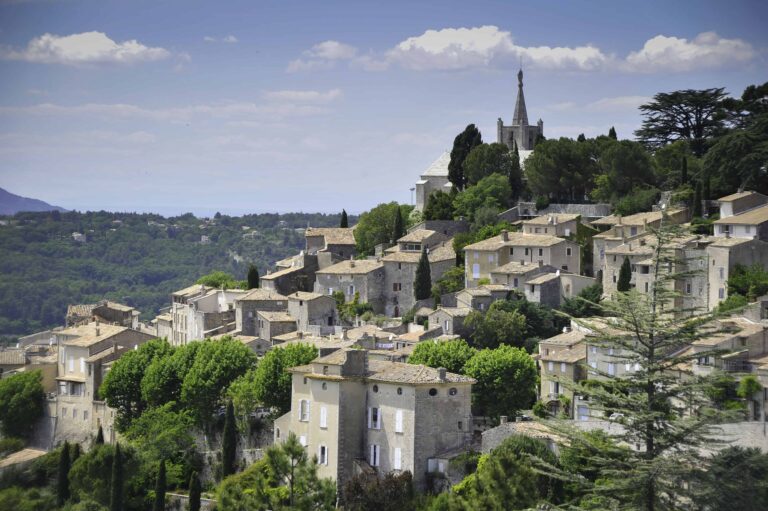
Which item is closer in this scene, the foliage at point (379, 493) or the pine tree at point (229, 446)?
the foliage at point (379, 493)

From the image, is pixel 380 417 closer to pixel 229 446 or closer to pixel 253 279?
pixel 229 446

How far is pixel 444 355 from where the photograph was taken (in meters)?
52.0

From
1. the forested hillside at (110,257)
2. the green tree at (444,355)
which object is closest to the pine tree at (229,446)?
the green tree at (444,355)

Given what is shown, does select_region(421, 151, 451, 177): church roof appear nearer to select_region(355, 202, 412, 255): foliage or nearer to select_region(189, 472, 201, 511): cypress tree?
select_region(355, 202, 412, 255): foliage

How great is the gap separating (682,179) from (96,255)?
92216mm

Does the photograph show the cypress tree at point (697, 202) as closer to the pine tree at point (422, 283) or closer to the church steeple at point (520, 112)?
the pine tree at point (422, 283)

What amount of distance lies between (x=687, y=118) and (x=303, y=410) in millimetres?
38828

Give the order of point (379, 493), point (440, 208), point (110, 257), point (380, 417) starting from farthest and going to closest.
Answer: point (110, 257), point (440, 208), point (380, 417), point (379, 493)

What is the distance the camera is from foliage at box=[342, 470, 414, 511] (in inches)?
1698

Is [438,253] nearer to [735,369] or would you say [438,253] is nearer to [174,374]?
[174,374]

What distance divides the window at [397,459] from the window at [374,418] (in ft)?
3.80

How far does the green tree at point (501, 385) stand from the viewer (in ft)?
163

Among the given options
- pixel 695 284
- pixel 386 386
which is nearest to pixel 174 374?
pixel 386 386

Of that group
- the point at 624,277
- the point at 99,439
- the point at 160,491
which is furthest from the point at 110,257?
the point at 160,491
